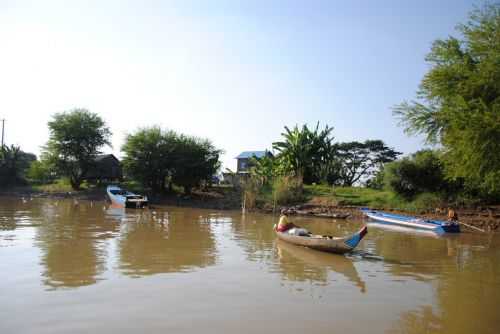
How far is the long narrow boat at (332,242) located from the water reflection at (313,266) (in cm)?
20

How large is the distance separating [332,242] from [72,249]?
8.66 metres

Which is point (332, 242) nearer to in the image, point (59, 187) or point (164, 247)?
point (164, 247)

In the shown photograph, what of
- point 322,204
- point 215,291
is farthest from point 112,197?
point 215,291

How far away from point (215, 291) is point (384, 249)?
8955 mm

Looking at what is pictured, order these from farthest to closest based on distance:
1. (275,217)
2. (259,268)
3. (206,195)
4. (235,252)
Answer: (206,195) < (275,217) < (235,252) < (259,268)

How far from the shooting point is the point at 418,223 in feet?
72.3

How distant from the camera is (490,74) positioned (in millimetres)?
15938

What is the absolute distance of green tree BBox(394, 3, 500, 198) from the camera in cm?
1524

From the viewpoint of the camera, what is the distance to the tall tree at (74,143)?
4288 centimetres

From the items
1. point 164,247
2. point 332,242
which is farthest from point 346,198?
point 164,247

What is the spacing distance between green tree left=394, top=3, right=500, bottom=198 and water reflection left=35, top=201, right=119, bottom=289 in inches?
536

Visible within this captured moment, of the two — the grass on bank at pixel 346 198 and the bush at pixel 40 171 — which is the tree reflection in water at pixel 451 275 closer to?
the grass on bank at pixel 346 198

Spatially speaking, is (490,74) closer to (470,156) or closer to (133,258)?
(470,156)

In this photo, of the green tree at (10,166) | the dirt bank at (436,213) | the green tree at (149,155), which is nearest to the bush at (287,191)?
the dirt bank at (436,213)
